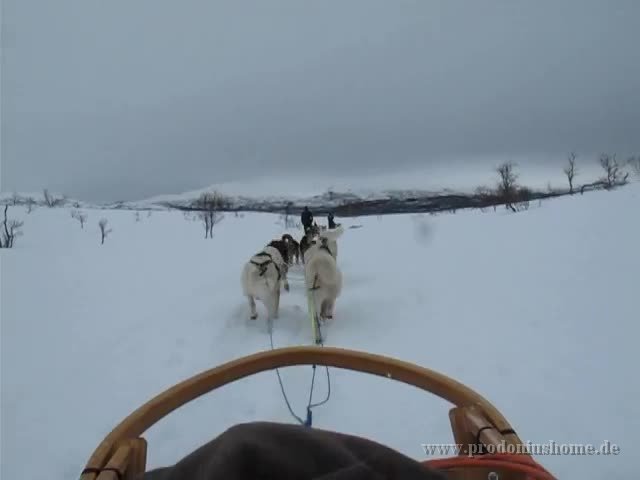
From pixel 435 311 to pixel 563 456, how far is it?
229cm

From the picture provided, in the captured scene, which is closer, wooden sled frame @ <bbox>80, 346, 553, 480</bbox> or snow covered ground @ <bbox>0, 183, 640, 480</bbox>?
wooden sled frame @ <bbox>80, 346, 553, 480</bbox>

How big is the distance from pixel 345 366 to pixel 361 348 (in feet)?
5.58

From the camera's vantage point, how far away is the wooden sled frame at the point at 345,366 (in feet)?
3.46

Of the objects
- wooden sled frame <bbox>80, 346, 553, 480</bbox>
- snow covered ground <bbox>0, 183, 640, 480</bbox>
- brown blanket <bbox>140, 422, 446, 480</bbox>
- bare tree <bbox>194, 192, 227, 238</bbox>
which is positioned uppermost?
bare tree <bbox>194, 192, 227, 238</bbox>

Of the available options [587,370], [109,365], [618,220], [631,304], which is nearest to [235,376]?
[109,365]

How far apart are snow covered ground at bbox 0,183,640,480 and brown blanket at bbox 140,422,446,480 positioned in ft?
4.20

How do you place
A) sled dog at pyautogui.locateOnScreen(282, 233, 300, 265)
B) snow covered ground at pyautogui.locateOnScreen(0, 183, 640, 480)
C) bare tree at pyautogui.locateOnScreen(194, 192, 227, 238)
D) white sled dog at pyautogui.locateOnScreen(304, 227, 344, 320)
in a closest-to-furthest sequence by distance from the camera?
1. snow covered ground at pyautogui.locateOnScreen(0, 183, 640, 480)
2. white sled dog at pyautogui.locateOnScreen(304, 227, 344, 320)
3. sled dog at pyautogui.locateOnScreen(282, 233, 300, 265)
4. bare tree at pyautogui.locateOnScreen(194, 192, 227, 238)

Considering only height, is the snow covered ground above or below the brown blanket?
below

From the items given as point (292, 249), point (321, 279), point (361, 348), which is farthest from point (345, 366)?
point (292, 249)

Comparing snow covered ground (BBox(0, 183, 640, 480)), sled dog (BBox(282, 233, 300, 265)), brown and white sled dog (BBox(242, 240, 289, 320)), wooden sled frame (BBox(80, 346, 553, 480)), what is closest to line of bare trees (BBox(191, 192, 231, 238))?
sled dog (BBox(282, 233, 300, 265))

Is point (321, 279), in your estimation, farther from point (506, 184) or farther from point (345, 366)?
point (506, 184)

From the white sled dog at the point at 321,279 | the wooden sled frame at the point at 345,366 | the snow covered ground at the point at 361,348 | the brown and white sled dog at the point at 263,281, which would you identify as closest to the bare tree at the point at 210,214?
the snow covered ground at the point at 361,348

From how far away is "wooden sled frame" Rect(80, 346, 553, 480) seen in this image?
105 cm

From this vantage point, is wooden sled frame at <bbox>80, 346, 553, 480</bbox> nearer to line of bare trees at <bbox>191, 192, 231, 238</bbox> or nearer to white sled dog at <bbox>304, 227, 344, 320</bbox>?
white sled dog at <bbox>304, 227, 344, 320</bbox>
